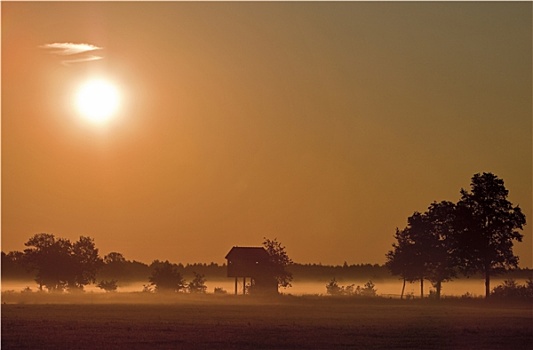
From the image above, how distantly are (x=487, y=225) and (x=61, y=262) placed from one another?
193 feet

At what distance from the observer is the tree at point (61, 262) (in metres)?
144

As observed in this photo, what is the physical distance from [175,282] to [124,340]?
94852mm

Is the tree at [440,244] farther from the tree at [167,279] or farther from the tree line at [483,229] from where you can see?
the tree at [167,279]

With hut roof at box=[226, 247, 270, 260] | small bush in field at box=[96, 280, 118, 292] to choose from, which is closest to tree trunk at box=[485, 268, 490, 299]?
hut roof at box=[226, 247, 270, 260]

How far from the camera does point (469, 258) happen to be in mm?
112000

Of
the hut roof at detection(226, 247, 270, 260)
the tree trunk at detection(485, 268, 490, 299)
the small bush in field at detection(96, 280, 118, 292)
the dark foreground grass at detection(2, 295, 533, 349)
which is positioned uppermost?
A: the hut roof at detection(226, 247, 270, 260)

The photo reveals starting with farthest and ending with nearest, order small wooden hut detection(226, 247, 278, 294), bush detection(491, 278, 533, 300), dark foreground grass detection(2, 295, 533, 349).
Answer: small wooden hut detection(226, 247, 278, 294), bush detection(491, 278, 533, 300), dark foreground grass detection(2, 295, 533, 349)

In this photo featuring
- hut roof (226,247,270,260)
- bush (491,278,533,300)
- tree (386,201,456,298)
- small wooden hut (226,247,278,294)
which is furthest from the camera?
hut roof (226,247,270,260)

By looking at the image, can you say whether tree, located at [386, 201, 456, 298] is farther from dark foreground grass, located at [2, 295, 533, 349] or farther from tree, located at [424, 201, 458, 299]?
dark foreground grass, located at [2, 295, 533, 349]

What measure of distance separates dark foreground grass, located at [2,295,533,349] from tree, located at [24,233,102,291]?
2364 inches

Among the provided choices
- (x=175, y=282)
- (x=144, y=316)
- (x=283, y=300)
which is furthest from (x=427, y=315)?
(x=175, y=282)

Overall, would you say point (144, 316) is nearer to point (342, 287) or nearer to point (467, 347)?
point (467, 347)

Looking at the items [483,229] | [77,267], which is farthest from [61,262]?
[483,229]

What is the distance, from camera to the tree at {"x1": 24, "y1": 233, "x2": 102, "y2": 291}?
144 m
